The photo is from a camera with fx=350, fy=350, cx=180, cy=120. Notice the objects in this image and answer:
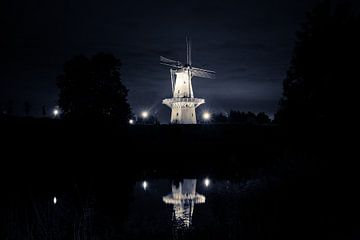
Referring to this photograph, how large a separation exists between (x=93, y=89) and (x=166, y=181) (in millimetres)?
17313

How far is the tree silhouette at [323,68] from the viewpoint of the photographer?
60.3ft

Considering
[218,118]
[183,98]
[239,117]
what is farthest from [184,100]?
[239,117]

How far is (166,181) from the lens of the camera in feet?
80.2

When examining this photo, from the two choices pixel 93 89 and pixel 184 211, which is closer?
pixel 184 211

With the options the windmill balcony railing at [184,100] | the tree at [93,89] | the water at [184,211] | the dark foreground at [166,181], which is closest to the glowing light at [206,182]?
the water at [184,211]

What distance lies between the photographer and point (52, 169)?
26.1 meters

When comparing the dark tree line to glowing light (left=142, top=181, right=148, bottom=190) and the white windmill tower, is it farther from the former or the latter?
glowing light (left=142, top=181, right=148, bottom=190)

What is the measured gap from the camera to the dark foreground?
11023 mm

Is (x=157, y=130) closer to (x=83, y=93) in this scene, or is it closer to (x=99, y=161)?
(x=83, y=93)

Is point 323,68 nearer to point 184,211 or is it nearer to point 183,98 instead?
point 184,211

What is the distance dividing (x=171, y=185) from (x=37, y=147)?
14.3m

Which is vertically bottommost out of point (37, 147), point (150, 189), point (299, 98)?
point (150, 189)

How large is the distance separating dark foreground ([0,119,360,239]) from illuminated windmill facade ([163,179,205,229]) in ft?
1.33

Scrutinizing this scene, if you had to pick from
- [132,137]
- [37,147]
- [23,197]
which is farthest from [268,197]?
[132,137]
